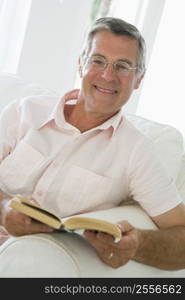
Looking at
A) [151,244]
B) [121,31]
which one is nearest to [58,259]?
[151,244]

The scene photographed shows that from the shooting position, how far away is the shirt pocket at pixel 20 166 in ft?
5.97

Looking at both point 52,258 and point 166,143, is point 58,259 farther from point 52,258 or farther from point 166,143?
point 166,143

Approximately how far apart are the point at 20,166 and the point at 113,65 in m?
0.44

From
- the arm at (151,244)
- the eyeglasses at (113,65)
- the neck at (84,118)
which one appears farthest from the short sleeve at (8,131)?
the arm at (151,244)

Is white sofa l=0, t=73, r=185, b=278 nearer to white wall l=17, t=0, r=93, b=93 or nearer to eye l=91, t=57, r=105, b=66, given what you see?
eye l=91, t=57, r=105, b=66

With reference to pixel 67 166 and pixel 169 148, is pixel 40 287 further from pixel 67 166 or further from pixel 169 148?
pixel 169 148

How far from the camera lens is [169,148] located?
2.05 metres

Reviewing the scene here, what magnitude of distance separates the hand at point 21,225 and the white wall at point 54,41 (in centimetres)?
173

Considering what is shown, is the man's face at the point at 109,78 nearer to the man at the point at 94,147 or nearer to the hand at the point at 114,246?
the man at the point at 94,147

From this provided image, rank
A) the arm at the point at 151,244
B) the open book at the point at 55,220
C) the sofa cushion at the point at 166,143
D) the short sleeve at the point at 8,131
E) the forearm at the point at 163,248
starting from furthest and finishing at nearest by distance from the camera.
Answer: the sofa cushion at the point at 166,143, the short sleeve at the point at 8,131, the forearm at the point at 163,248, the arm at the point at 151,244, the open book at the point at 55,220

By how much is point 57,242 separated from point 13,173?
57 centimetres

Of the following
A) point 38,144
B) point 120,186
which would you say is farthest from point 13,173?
point 120,186

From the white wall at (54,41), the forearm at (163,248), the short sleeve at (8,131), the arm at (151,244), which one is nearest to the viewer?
the arm at (151,244)

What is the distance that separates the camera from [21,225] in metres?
1.36
